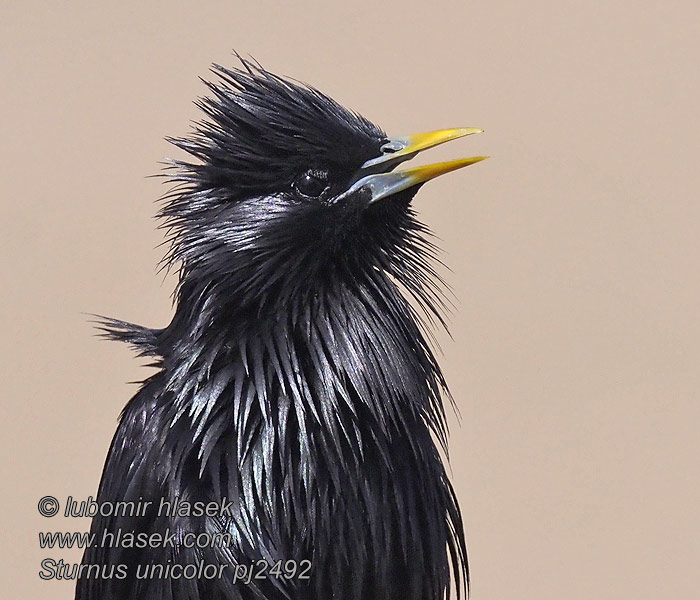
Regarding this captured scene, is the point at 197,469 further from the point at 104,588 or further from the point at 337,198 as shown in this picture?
the point at 337,198

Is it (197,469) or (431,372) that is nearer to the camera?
(197,469)

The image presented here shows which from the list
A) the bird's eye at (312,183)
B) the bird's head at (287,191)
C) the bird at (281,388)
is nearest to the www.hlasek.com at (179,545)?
the bird at (281,388)

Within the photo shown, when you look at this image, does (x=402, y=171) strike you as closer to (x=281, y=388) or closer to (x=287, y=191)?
(x=287, y=191)

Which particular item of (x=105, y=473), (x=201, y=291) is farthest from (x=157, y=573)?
(x=201, y=291)

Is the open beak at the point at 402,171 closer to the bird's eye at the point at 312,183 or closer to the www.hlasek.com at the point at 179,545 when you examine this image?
the bird's eye at the point at 312,183

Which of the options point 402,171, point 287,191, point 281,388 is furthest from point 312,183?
point 281,388

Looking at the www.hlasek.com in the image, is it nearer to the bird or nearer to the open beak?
the bird

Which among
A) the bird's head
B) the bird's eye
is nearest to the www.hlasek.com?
the bird's head
